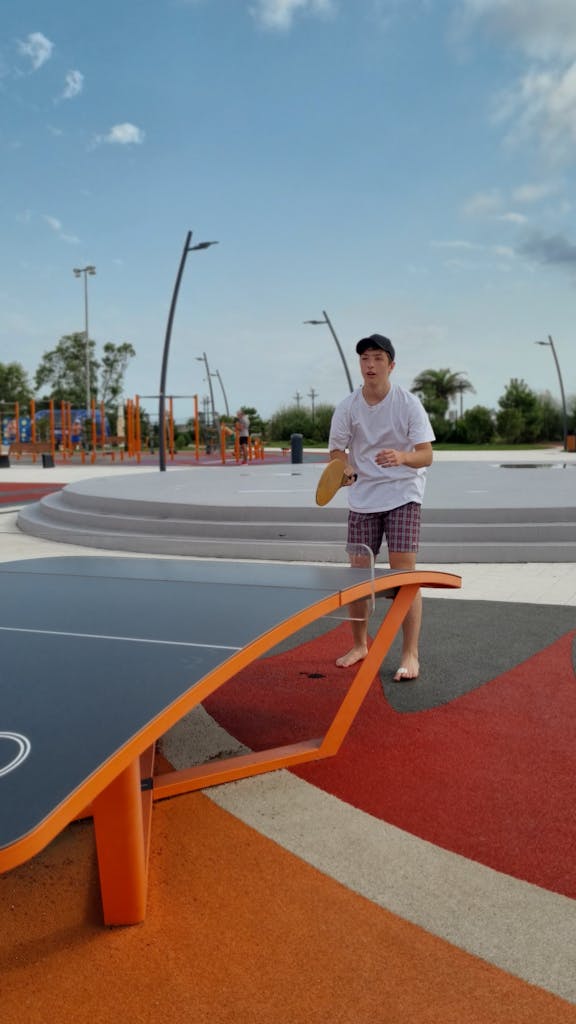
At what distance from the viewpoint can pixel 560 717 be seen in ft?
13.7

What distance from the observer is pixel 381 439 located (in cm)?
445

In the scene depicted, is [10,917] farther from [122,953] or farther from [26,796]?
[26,796]

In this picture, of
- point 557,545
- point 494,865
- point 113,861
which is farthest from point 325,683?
point 557,545

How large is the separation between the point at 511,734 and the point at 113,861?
2.16 m

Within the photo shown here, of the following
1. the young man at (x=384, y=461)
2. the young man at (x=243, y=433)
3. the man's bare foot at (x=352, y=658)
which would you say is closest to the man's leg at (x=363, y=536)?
the young man at (x=384, y=461)

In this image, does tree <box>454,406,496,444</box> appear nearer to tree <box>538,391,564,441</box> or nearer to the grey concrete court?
tree <box>538,391,564,441</box>

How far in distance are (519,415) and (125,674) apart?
55.4 metres

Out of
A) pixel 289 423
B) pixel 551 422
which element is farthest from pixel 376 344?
pixel 289 423

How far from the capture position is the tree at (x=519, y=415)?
→ 55.0 meters

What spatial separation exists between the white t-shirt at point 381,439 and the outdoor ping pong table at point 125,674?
25.7 inches

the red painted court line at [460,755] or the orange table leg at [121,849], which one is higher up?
the orange table leg at [121,849]

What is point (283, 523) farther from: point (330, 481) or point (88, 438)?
point (88, 438)

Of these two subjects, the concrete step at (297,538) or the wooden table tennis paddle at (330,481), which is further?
the concrete step at (297,538)

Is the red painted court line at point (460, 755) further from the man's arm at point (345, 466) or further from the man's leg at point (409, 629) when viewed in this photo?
the man's arm at point (345, 466)
